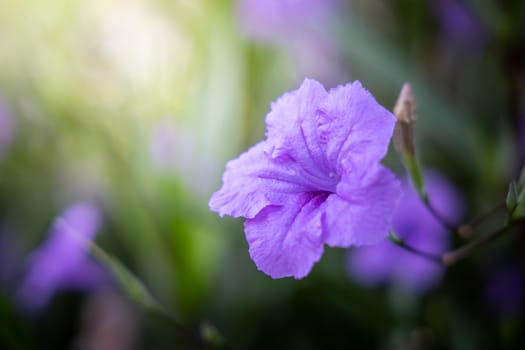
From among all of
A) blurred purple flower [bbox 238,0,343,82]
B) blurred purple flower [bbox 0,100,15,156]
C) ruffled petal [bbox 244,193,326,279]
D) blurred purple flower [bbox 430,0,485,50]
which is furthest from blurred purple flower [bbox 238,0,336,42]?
ruffled petal [bbox 244,193,326,279]

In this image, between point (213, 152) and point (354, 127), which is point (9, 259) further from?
point (354, 127)

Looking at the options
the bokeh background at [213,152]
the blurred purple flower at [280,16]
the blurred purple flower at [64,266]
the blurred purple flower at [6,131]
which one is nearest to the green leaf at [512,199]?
the bokeh background at [213,152]

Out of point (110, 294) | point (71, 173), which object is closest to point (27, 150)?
point (71, 173)

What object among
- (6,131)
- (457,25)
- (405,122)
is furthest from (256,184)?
(6,131)

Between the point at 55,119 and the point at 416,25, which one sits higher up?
the point at 416,25

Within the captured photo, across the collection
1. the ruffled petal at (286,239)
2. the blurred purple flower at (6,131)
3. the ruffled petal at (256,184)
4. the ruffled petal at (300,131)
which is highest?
the ruffled petal at (300,131)

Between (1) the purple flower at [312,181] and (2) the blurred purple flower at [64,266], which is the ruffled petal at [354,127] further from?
(2) the blurred purple flower at [64,266]

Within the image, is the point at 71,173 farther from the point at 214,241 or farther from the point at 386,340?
the point at 386,340

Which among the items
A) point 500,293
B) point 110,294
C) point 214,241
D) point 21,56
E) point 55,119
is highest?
point 21,56
